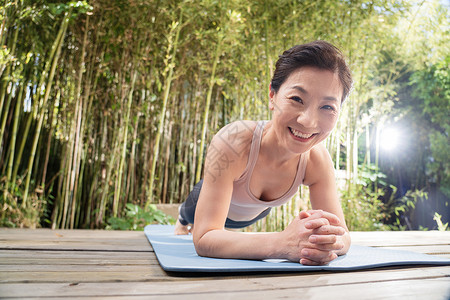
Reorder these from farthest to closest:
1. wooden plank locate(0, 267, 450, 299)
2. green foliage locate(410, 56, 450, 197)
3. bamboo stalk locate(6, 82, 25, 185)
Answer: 1. green foliage locate(410, 56, 450, 197)
2. bamboo stalk locate(6, 82, 25, 185)
3. wooden plank locate(0, 267, 450, 299)

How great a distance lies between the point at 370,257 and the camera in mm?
1361

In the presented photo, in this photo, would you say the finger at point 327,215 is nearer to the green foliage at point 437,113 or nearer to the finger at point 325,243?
the finger at point 325,243

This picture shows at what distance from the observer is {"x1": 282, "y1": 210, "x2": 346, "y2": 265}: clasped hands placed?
1.09m

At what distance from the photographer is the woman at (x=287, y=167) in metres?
1.14

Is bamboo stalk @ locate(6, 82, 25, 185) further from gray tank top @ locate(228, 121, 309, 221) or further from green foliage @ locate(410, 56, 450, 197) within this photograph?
green foliage @ locate(410, 56, 450, 197)

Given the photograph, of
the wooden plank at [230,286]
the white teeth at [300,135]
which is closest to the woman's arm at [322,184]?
the white teeth at [300,135]

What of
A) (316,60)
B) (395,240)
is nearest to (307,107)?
(316,60)

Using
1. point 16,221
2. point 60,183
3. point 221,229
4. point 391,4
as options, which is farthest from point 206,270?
point 391,4

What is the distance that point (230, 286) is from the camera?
0.89 m

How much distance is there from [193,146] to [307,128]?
281 centimetres

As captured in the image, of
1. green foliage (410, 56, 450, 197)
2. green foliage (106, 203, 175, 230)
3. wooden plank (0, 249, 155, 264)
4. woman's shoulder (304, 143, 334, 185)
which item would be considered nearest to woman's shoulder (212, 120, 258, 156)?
woman's shoulder (304, 143, 334, 185)

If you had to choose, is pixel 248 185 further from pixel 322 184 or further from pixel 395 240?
pixel 395 240

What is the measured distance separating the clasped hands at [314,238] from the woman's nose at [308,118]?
0.93 ft

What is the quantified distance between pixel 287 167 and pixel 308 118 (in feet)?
1.10
